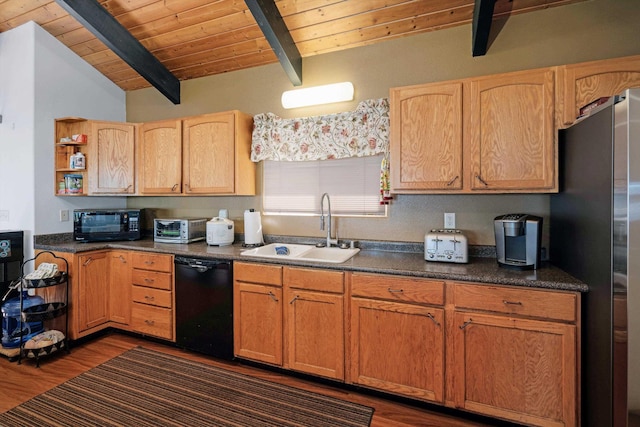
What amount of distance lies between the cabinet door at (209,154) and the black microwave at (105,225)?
0.73 meters

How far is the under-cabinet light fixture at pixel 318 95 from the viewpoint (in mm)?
2715

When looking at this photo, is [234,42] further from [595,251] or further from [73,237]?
[595,251]

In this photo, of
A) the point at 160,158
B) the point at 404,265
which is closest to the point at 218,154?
the point at 160,158

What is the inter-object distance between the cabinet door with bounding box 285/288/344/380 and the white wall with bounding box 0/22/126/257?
8.85 feet

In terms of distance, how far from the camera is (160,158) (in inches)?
128

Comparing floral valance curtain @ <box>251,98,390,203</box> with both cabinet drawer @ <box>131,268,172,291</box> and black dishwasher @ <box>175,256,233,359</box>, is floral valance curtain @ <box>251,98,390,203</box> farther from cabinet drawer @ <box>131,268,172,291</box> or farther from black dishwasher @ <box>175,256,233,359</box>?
cabinet drawer @ <box>131,268,172,291</box>

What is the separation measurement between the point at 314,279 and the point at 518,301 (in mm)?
1233

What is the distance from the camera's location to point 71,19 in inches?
117

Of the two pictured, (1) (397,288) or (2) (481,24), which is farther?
(2) (481,24)

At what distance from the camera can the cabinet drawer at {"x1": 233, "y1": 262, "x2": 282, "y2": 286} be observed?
2355 mm

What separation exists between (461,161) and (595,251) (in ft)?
2.94

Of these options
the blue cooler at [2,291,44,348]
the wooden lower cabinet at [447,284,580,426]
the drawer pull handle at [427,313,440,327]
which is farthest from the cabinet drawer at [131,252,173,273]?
the wooden lower cabinet at [447,284,580,426]

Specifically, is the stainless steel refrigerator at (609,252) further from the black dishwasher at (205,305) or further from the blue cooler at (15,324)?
the blue cooler at (15,324)

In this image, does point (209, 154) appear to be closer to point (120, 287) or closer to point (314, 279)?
point (120, 287)
